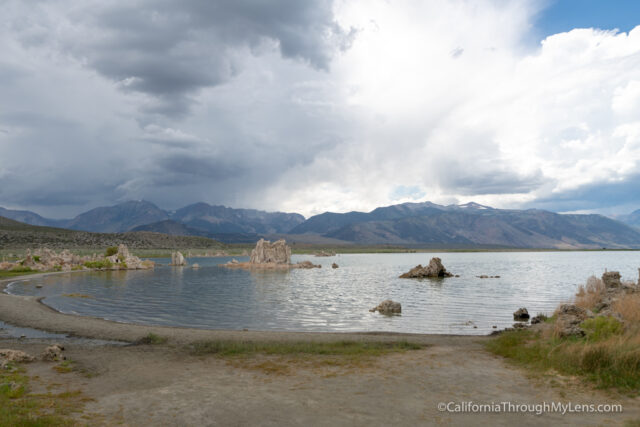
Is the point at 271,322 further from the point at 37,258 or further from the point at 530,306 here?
the point at 37,258

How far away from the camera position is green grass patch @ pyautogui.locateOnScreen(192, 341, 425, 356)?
60.3 feet

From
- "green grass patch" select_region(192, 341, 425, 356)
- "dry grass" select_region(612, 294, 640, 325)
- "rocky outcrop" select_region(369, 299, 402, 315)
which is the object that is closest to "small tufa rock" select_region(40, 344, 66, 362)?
"green grass patch" select_region(192, 341, 425, 356)

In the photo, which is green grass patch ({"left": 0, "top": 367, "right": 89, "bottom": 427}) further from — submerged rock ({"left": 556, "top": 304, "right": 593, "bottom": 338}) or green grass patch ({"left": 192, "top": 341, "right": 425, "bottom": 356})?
submerged rock ({"left": 556, "top": 304, "right": 593, "bottom": 338})

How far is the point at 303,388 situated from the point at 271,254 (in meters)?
109

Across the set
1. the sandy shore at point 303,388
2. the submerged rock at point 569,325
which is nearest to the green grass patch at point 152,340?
the sandy shore at point 303,388

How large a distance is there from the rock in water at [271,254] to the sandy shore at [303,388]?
3887 inches

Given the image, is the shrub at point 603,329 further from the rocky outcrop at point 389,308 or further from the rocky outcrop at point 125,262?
the rocky outcrop at point 125,262

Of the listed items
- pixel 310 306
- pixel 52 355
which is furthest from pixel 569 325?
pixel 310 306

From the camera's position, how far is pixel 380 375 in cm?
1439

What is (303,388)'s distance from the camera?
12.9 m

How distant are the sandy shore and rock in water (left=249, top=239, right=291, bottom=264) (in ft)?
324

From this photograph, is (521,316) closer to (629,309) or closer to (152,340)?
(629,309)

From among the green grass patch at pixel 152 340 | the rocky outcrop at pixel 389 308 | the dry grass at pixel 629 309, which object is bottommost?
the rocky outcrop at pixel 389 308

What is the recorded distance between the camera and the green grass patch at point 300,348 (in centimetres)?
1839
